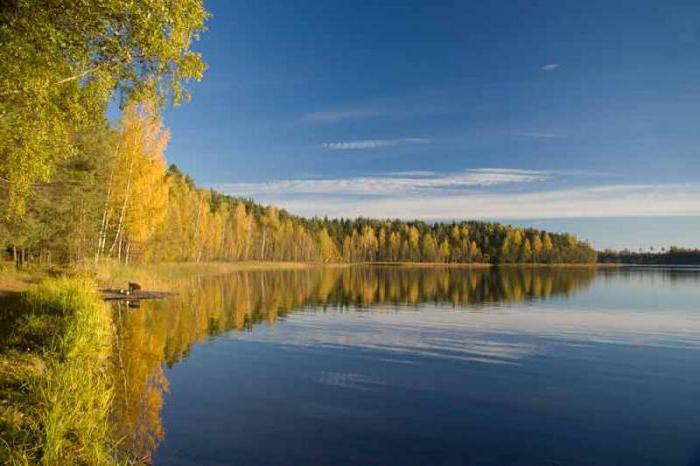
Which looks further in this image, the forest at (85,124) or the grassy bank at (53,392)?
the forest at (85,124)

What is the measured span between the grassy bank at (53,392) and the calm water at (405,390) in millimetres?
1457

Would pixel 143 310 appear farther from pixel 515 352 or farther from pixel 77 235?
pixel 515 352

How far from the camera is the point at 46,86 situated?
44.2ft

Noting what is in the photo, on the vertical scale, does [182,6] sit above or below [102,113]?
above

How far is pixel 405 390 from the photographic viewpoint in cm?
1642

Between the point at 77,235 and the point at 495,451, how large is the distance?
3934cm

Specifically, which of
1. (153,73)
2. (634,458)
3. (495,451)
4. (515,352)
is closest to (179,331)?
(153,73)

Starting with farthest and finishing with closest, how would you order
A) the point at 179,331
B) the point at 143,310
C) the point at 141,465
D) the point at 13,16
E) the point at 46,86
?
the point at 143,310 → the point at 179,331 → the point at 46,86 → the point at 13,16 → the point at 141,465

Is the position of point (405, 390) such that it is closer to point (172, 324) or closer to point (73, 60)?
point (73, 60)

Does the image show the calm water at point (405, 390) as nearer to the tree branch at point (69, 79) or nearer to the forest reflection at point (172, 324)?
the forest reflection at point (172, 324)

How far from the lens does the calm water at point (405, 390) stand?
1160 centimetres

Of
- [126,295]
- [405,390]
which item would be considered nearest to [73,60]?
[405,390]

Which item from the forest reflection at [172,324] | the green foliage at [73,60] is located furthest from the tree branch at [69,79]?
the forest reflection at [172,324]

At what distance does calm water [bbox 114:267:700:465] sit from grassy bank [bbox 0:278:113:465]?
1.46 m
